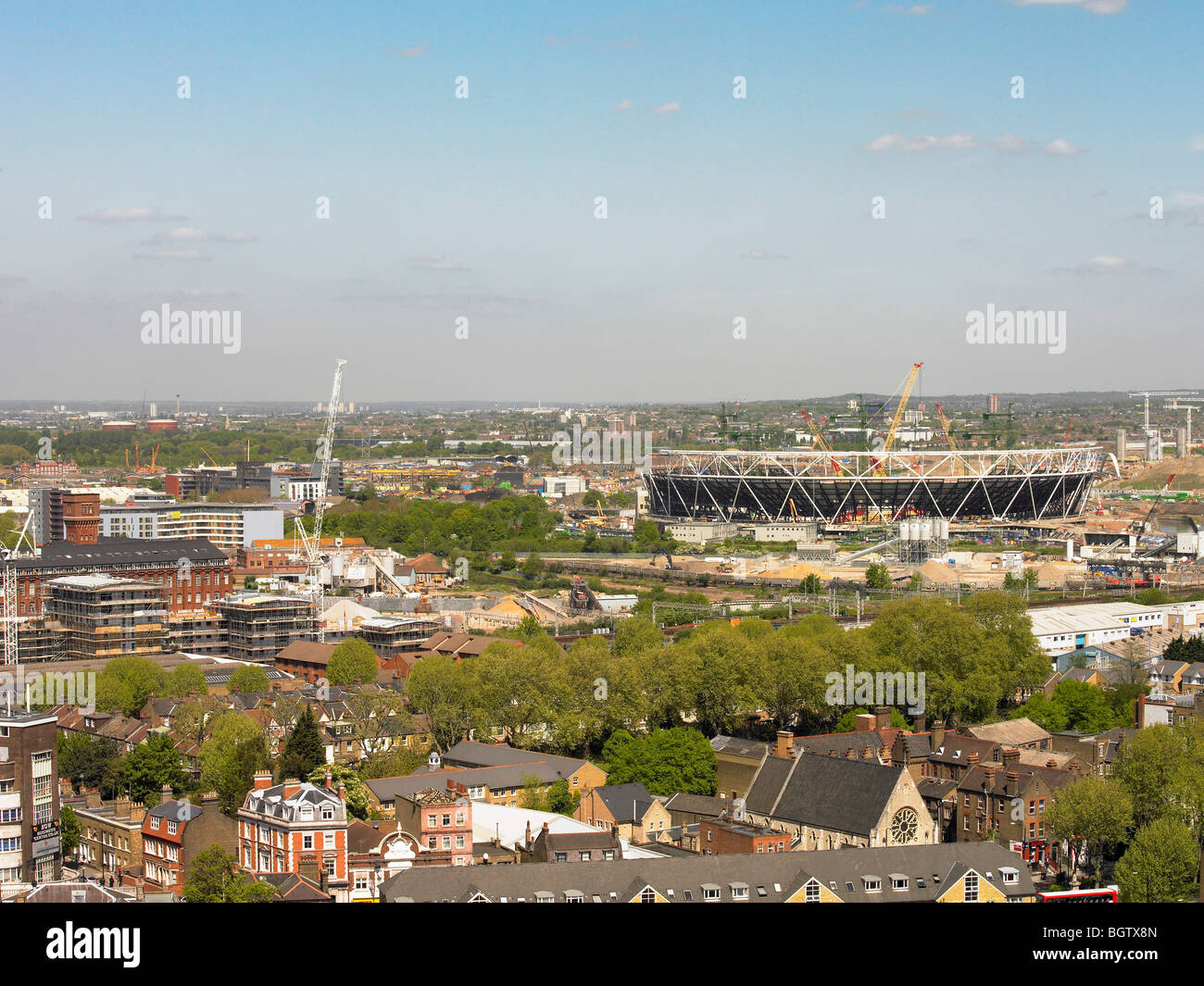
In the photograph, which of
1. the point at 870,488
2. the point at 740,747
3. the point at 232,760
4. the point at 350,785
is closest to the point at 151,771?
the point at 232,760

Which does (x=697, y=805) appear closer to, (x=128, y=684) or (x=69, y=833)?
(x=69, y=833)


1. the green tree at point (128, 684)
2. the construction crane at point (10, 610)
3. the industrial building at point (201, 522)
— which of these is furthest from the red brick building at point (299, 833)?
the industrial building at point (201, 522)

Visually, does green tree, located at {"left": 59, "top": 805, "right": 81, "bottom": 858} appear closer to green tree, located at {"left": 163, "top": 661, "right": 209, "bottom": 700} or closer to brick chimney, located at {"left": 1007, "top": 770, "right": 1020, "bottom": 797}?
green tree, located at {"left": 163, "top": 661, "right": 209, "bottom": 700}

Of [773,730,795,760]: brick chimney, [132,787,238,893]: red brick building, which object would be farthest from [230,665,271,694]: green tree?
[773,730,795,760]: brick chimney

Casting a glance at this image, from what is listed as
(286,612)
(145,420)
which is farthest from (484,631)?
(145,420)

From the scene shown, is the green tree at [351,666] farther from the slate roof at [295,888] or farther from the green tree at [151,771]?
the slate roof at [295,888]

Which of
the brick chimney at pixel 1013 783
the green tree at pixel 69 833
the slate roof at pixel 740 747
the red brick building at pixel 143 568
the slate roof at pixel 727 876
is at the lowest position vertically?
the green tree at pixel 69 833
